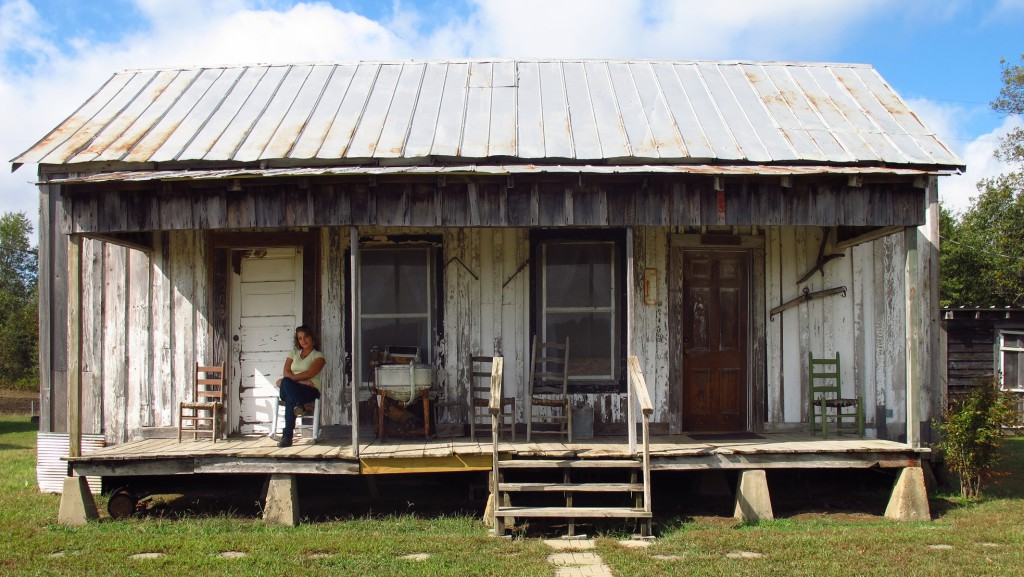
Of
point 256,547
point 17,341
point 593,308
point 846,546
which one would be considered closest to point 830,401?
point 846,546

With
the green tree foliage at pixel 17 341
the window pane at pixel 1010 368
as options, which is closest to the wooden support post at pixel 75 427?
the window pane at pixel 1010 368

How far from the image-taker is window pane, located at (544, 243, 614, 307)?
8.70 m

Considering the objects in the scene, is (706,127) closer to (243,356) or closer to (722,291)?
(722,291)

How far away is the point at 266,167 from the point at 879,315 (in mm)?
6652

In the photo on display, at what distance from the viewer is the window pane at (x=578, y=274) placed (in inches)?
342

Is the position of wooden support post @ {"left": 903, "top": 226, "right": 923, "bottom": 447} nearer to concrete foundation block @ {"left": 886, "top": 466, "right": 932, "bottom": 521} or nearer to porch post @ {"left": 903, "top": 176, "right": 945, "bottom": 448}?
concrete foundation block @ {"left": 886, "top": 466, "right": 932, "bottom": 521}

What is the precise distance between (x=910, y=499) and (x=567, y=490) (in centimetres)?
318

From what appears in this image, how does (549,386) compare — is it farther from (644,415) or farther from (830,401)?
(830,401)

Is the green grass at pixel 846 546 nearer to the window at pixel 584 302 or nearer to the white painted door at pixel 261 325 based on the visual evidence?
the window at pixel 584 302

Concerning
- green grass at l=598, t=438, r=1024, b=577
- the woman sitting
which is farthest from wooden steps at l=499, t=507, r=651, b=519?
the woman sitting

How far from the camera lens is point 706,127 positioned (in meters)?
8.57

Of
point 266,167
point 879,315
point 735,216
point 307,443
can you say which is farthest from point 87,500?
point 879,315

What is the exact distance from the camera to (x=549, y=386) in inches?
335

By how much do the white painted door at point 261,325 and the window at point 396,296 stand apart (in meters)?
0.73
